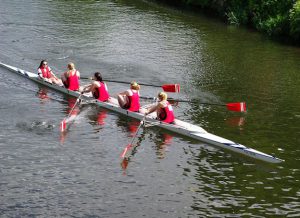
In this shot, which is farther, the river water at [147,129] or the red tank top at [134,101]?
the red tank top at [134,101]

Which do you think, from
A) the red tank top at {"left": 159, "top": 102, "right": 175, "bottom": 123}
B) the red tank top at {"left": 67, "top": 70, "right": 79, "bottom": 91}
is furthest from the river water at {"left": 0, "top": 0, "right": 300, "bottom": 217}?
the red tank top at {"left": 67, "top": 70, "right": 79, "bottom": 91}

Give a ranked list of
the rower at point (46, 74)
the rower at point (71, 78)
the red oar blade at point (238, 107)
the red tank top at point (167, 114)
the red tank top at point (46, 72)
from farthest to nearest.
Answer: the red tank top at point (46, 72), the rower at point (46, 74), the rower at point (71, 78), the red oar blade at point (238, 107), the red tank top at point (167, 114)

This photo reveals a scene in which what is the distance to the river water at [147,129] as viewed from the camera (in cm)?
1747

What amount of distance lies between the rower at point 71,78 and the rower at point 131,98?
3.55 m

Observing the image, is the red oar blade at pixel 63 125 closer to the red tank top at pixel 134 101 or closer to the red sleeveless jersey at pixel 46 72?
the red tank top at pixel 134 101

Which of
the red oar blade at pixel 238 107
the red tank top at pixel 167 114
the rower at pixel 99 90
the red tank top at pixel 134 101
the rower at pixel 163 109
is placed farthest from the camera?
the rower at pixel 99 90

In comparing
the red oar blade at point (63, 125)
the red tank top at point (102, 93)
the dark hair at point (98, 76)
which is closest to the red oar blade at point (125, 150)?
the red oar blade at point (63, 125)

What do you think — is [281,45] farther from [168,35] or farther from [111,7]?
[111,7]

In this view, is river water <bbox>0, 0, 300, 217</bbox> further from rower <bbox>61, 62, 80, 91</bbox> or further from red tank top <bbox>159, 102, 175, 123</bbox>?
rower <bbox>61, 62, 80, 91</bbox>

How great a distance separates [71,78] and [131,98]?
168 inches

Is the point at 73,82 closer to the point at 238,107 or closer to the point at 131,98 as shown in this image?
the point at 131,98

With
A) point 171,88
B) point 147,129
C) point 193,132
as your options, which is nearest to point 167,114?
point 147,129

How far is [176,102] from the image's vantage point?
27.0m

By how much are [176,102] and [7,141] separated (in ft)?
29.9
